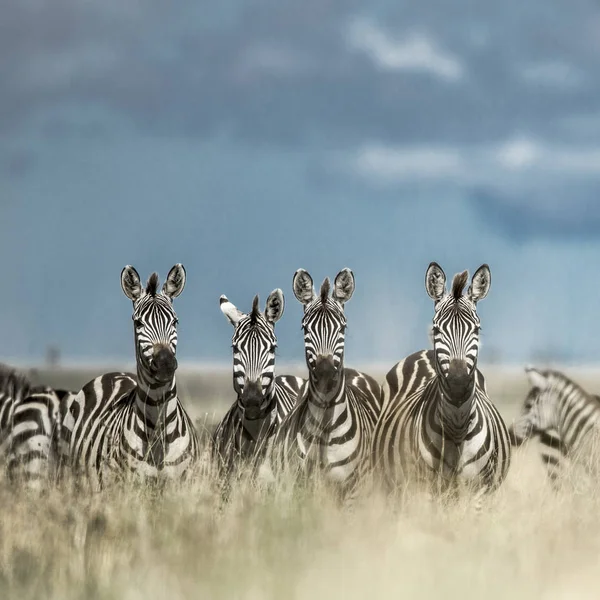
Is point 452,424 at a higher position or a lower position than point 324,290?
lower

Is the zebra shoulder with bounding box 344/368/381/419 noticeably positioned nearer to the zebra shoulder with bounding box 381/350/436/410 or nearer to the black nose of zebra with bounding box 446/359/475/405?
the zebra shoulder with bounding box 381/350/436/410

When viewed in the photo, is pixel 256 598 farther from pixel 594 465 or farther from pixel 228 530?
pixel 594 465

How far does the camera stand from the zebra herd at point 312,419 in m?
10.3

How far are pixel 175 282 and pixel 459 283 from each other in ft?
11.3

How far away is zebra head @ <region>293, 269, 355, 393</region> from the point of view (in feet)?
33.3

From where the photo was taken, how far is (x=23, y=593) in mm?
7840

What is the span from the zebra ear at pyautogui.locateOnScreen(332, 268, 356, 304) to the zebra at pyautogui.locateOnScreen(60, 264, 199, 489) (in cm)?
189

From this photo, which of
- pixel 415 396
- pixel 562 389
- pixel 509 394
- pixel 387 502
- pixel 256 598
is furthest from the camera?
pixel 509 394

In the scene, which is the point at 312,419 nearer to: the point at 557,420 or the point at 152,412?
the point at 152,412

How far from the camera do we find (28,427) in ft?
43.4

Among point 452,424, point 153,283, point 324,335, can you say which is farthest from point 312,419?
point 153,283

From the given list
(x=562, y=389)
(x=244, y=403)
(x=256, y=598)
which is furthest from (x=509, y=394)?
(x=256, y=598)

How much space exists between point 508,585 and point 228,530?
2.52m

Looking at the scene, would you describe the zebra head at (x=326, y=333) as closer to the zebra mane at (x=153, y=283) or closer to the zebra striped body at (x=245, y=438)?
the zebra striped body at (x=245, y=438)
